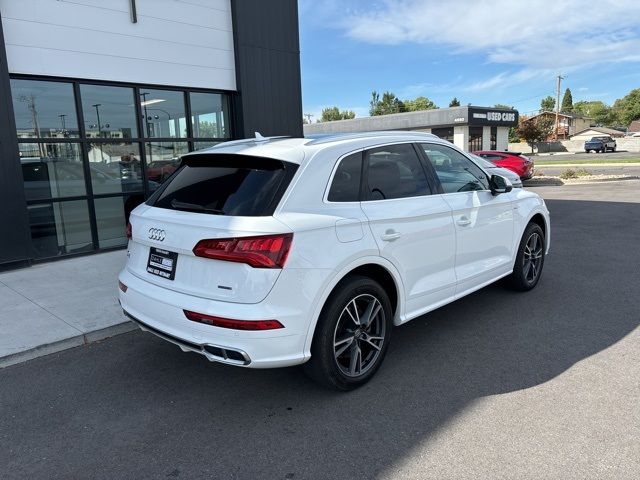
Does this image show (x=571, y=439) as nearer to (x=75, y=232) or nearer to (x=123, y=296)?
(x=123, y=296)

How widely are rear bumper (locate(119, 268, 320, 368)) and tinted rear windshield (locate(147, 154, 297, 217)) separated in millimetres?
564

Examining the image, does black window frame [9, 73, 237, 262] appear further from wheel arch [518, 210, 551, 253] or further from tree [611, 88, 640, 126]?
tree [611, 88, 640, 126]

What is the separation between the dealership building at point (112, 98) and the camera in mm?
7145

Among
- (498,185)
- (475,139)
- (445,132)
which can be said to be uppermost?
(445,132)

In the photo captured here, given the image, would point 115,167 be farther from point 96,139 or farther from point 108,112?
point 108,112

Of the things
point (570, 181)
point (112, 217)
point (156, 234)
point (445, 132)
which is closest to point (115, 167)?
point (112, 217)

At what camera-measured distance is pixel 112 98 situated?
8.20 meters

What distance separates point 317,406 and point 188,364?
1.26 m

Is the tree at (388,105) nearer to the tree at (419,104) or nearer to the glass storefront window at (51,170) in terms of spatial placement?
the tree at (419,104)

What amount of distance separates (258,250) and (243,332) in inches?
19.6

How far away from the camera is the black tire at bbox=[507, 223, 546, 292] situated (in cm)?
548

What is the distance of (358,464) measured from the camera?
9.11 ft

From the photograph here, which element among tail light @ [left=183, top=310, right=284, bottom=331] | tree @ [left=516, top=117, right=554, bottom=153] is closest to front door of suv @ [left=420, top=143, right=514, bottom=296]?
tail light @ [left=183, top=310, right=284, bottom=331]

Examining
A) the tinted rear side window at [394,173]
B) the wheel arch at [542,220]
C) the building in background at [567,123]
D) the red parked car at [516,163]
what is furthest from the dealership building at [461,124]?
the building in background at [567,123]
